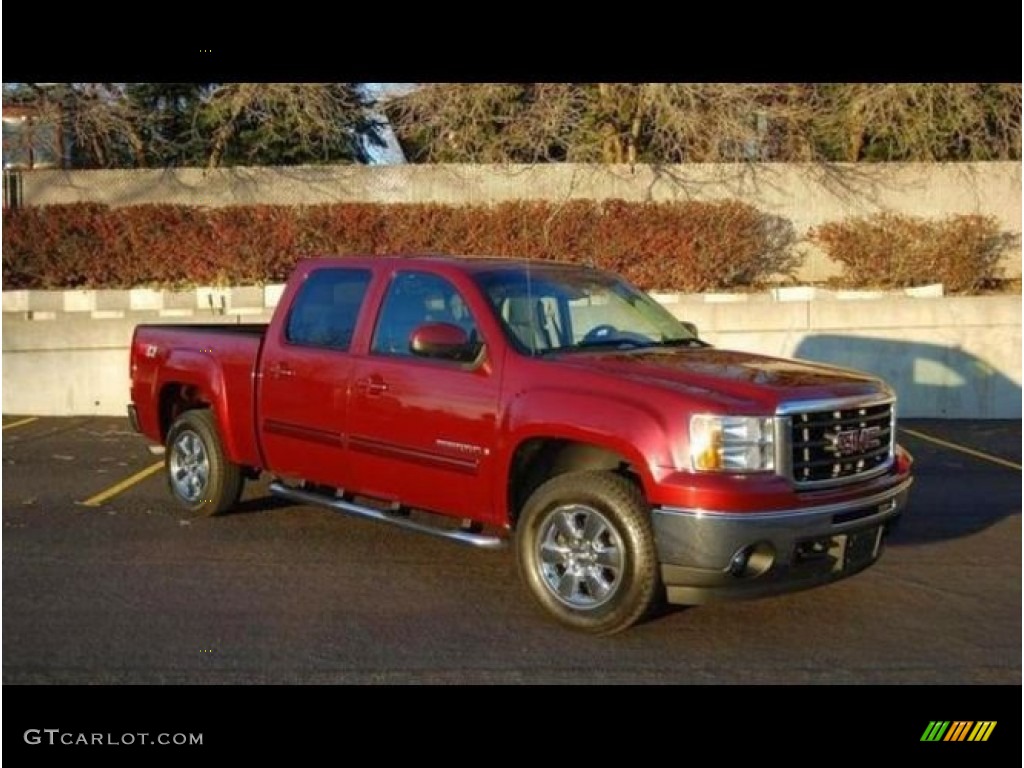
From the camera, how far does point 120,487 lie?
Answer: 8.53 m

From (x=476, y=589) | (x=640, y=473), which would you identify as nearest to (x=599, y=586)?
(x=640, y=473)

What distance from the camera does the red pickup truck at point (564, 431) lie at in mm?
4758

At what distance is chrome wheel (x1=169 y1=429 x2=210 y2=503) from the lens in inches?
287

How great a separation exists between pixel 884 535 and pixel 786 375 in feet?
3.30

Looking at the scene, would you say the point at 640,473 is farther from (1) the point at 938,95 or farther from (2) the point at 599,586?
(1) the point at 938,95

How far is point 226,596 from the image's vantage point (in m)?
5.65

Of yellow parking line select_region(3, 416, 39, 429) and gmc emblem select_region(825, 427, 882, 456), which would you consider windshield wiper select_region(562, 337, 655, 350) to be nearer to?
gmc emblem select_region(825, 427, 882, 456)

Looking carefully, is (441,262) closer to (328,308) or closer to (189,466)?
(328,308)

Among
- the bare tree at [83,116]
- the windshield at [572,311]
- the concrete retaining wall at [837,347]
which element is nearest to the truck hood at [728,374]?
the windshield at [572,311]

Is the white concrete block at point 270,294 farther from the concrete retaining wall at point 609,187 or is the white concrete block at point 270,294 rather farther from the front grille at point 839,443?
the front grille at point 839,443

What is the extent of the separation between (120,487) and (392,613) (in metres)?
4.11

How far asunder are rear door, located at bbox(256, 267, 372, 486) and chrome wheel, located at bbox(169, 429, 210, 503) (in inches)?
31.0

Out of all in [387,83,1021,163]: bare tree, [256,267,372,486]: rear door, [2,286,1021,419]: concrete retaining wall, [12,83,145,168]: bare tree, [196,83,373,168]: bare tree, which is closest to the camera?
[256,267,372,486]: rear door

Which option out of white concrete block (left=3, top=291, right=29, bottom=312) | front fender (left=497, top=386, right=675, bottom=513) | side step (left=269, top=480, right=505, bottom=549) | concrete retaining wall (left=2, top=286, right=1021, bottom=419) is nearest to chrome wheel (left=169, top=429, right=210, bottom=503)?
side step (left=269, top=480, right=505, bottom=549)
